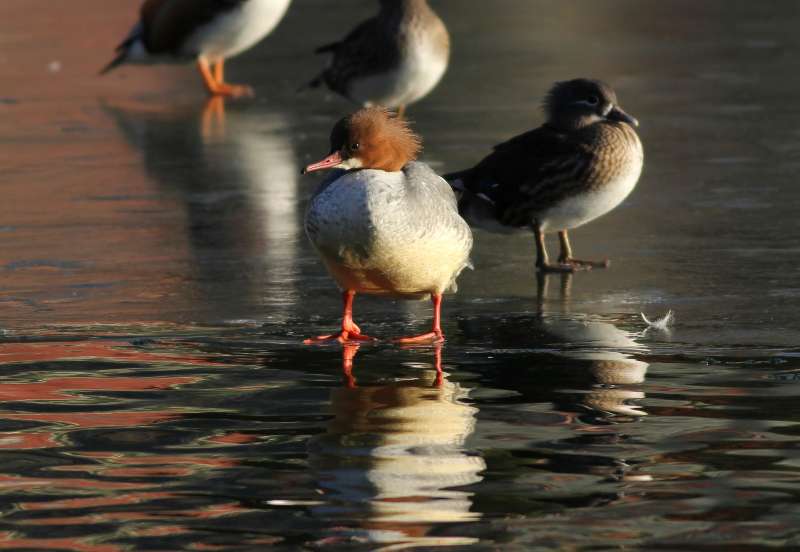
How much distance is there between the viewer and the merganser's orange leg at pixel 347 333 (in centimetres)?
750

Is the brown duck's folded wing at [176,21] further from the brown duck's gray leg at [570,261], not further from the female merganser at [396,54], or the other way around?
the brown duck's gray leg at [570,261]

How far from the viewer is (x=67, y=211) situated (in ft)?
36.3

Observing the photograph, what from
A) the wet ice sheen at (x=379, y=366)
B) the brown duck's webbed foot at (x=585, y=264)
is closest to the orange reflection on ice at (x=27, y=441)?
the wet ice sheen at (x=379, y=366)

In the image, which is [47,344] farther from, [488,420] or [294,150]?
[294,150]

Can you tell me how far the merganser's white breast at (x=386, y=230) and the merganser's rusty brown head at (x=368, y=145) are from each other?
0.07 metres

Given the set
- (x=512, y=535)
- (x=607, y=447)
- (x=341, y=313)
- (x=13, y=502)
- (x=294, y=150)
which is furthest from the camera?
(x=294, y=150)

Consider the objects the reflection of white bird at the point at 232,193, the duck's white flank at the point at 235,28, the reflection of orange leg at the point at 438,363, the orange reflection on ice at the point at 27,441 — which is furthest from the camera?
the duck's white flank at the point at 235,28

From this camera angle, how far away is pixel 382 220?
23.3 feet

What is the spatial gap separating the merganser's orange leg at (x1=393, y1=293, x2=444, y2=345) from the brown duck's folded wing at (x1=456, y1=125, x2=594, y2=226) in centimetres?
158

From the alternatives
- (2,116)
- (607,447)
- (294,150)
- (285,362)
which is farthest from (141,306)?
(2,116)

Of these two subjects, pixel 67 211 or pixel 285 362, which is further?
pixel 67 211

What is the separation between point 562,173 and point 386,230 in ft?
7.26

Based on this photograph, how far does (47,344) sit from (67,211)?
365cm

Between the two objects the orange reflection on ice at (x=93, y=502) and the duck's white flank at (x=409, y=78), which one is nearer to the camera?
the orange reflection on ice at (x=93, y=502)
